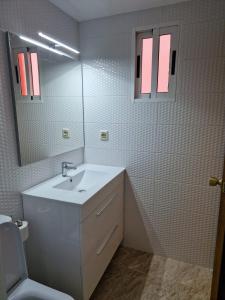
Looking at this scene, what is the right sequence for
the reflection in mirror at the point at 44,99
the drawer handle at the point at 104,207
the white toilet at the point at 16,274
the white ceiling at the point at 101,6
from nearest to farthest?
the white toilet at the point at 16,274, the reflection in mirror at the point at 44,99, the drawer handle at the point at 104,207, the white ceiling at the point at 101,6

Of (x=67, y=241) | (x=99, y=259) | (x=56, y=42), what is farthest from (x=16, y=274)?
(x=56, y=42)

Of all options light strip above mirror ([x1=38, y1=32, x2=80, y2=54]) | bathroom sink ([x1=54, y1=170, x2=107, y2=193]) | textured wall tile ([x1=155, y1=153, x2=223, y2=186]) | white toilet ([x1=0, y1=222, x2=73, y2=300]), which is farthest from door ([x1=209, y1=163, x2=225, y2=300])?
light strip above mirror ([x1=38, y1=32, x2=80, y2=54])

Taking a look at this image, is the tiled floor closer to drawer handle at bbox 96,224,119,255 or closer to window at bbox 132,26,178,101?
drawer handle at bbox 96,224,119,255

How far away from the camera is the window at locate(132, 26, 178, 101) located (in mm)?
1771

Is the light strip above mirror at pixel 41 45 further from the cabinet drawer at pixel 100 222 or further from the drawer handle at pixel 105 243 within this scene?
the drawer handle at pixel 105 243

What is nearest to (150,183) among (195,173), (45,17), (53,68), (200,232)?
(195,173)

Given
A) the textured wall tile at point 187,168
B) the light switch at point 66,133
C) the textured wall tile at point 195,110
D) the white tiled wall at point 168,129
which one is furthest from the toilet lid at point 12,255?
the textured wall tile at point 195,110

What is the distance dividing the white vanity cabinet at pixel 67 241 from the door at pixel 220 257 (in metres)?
A: 0.80

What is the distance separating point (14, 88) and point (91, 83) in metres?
0.90

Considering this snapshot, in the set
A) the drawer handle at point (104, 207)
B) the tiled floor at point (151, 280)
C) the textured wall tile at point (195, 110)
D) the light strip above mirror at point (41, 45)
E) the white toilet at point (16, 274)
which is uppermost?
the light strip above mirror at point (41, 45)

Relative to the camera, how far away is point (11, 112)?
1358 mm

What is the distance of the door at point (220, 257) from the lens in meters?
1.21

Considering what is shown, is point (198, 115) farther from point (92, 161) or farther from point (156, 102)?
point (92, 161)

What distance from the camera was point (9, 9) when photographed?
1.28m
